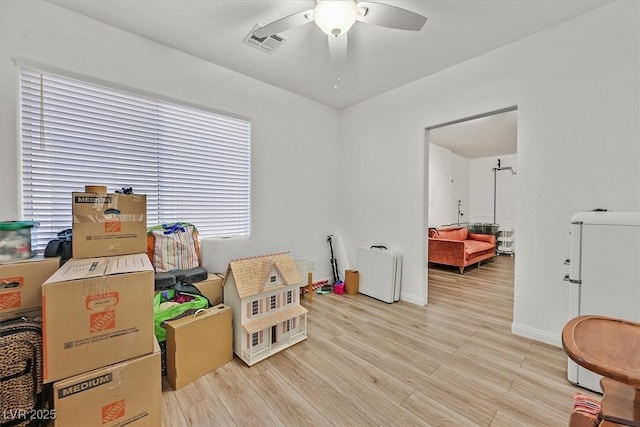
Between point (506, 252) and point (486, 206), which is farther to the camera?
point (486, 206)

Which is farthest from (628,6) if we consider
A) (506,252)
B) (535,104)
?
(506,252)

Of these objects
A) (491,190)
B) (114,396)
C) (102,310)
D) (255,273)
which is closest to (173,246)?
(255,273)

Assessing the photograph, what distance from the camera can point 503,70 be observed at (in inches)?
94.7

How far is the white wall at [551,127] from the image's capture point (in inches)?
73.6

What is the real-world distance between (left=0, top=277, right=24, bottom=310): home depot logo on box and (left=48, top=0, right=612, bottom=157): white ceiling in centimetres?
Result: 197

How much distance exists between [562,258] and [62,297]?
11.1 feet

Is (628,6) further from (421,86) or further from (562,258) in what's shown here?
(562,258)

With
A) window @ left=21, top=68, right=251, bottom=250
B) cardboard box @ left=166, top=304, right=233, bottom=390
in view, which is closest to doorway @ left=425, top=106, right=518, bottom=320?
window @ left=21, top=68, right=251, bottom=250

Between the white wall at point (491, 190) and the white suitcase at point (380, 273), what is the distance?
17.3ft

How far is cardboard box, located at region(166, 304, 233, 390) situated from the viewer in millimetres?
1683

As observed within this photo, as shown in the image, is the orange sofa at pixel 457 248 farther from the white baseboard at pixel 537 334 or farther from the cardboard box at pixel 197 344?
the cardboard box at pixel 197 344

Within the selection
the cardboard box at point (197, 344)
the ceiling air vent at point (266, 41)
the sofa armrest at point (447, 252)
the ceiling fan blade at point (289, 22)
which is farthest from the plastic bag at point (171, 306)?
the sofa armrest at point (447, 252)

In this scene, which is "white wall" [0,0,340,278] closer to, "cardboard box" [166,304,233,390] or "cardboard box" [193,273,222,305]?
"cardboard box" [193,273,222,305]

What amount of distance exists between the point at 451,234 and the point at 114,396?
223 inches
